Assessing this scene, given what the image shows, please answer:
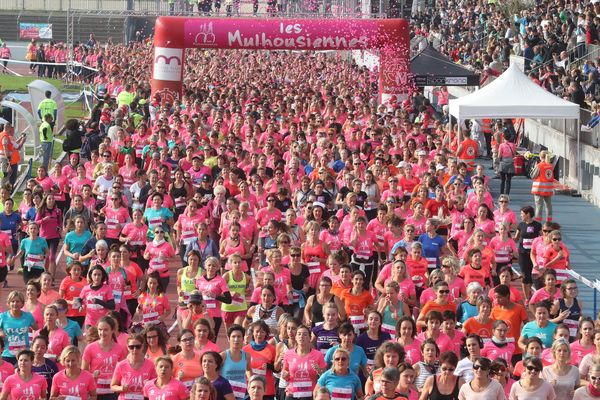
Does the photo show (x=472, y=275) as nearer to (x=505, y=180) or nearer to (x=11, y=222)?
(x=11, y=222)

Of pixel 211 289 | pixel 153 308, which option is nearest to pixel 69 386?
pixel 153 308

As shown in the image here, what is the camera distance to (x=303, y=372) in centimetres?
1214

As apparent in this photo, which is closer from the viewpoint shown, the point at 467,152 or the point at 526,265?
the point at 526,265

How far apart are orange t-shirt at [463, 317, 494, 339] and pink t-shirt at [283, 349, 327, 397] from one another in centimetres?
176

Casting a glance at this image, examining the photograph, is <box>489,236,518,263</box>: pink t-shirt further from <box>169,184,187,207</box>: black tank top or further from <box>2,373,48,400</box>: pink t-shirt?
<box>2,373,48,400</box>: pink t-shirt

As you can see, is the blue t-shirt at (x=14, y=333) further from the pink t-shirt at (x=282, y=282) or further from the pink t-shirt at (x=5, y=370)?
the pink t-shirt at (x=282, y=282)

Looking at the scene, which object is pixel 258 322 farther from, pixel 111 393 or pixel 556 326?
pixel 556 326

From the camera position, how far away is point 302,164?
22.3m

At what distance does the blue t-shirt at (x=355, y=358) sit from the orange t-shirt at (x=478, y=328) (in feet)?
4.02

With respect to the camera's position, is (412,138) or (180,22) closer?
(412,138)

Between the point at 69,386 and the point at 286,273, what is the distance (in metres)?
3.69

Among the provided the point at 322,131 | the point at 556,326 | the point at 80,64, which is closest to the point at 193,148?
the point at 322,131

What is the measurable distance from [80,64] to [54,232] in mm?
33766

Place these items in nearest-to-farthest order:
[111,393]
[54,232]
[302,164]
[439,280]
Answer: [111,393] < [439,280] < [54,232] < [302,164]
